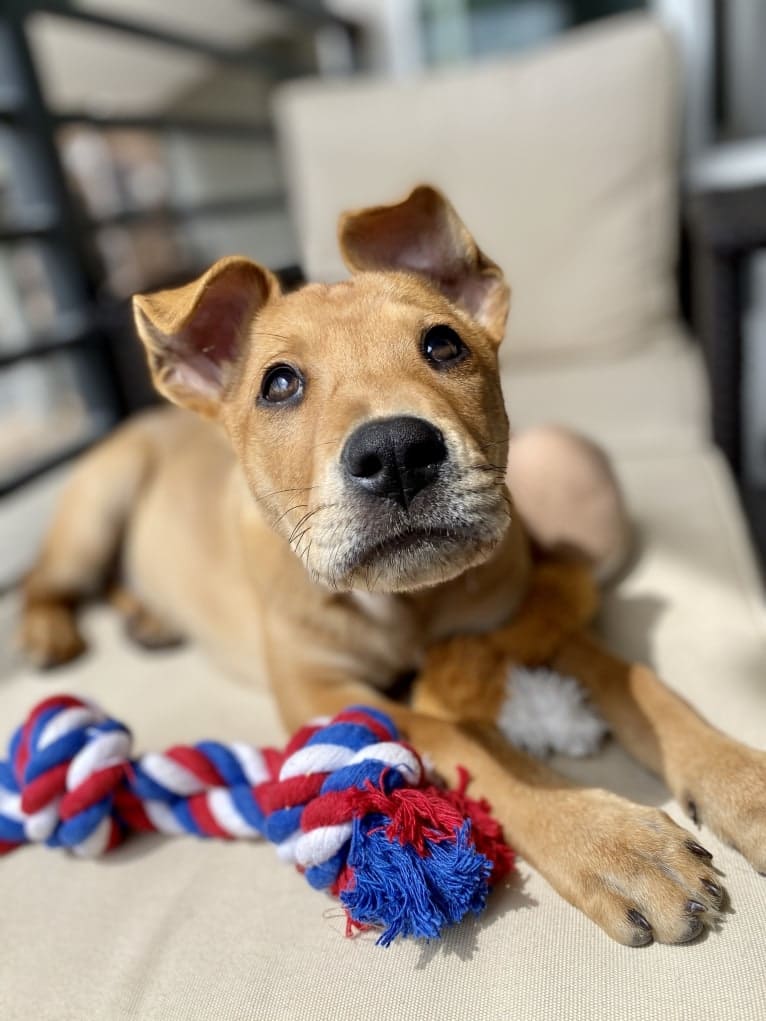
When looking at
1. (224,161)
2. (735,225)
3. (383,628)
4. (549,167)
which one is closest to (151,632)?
(383,628)

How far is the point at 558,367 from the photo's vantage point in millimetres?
3141

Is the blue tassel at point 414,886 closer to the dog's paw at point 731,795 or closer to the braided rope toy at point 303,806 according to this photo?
the braided rope toy at point 303,806

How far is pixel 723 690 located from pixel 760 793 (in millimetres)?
337

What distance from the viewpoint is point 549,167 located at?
9.74 feet

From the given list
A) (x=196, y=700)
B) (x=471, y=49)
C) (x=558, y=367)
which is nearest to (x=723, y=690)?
(x=196, y=700)

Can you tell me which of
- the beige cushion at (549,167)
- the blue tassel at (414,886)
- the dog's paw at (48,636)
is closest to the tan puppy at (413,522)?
the blue tassel at (414,886)

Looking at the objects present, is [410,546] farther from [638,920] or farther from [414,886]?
[638,920]

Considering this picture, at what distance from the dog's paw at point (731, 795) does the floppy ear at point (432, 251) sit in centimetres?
76

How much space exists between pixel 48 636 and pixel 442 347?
1.38 m

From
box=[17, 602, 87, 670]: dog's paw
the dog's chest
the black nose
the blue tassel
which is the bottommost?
box=[17, 602, 87, 670]: dog's paw

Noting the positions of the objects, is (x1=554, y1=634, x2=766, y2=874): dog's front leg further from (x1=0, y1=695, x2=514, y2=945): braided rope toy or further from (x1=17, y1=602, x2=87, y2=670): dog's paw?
(x1=17, y1=602, x2=87, y2=670): dog's paw

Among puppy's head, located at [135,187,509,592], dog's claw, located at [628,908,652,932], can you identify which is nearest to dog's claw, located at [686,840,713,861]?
dog's claw, located at [628,908,652,932]

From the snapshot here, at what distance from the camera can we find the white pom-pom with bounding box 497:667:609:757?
135 cm

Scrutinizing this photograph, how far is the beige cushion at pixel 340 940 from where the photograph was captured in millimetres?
944
